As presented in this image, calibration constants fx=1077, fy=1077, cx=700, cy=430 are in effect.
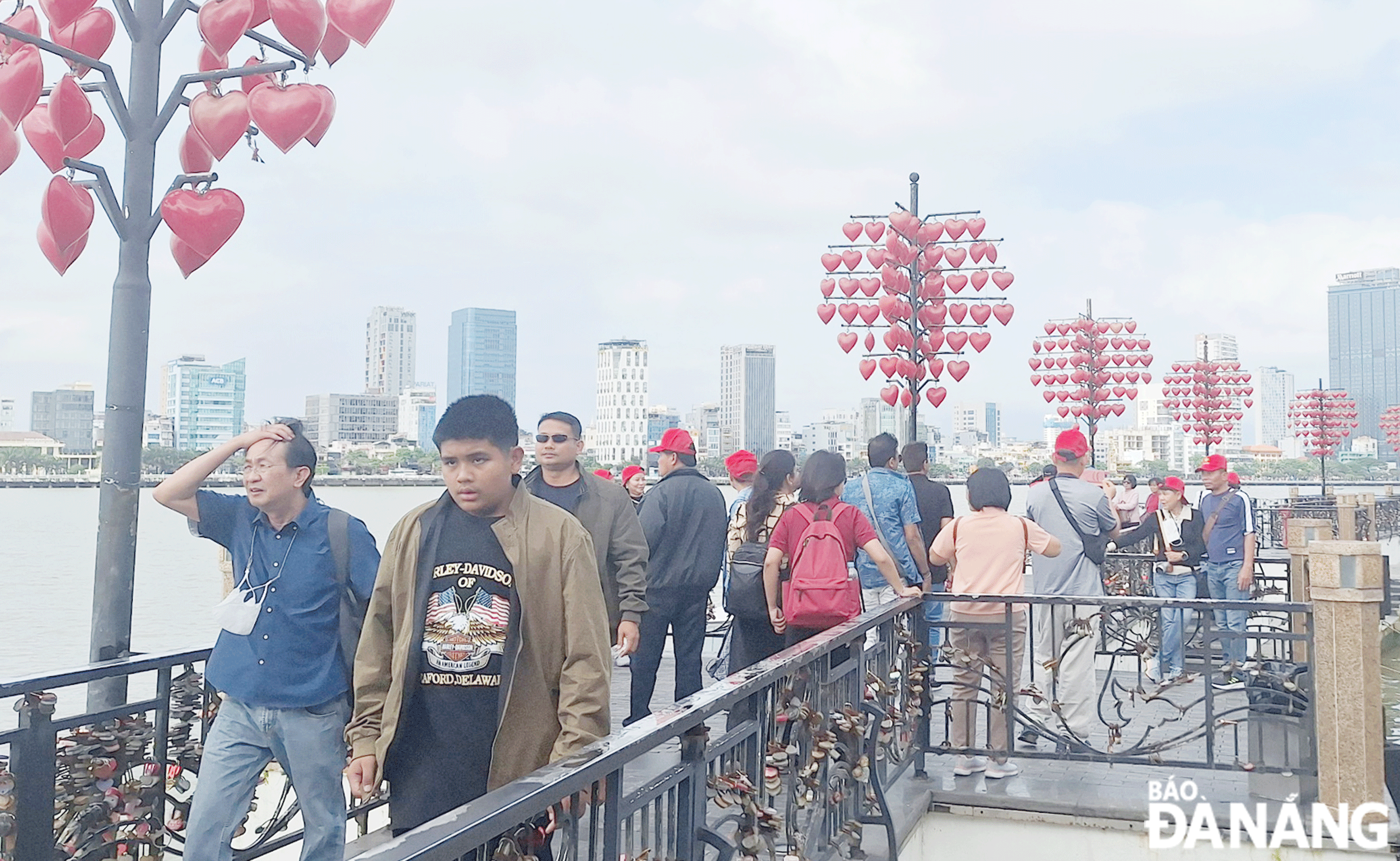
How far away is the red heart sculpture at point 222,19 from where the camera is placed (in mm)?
4461

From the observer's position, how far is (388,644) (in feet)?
10.4

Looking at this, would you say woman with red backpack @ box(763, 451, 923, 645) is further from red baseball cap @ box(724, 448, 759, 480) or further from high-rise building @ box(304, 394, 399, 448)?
high-rise building @ box(304, 394, 399, 448)

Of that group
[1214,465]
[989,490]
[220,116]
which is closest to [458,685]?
[220,116]

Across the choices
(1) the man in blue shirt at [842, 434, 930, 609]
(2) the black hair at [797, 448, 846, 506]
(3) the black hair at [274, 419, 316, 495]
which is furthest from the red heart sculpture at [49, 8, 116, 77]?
(1) the man in blue shirt at [842, 434, 930, 609]

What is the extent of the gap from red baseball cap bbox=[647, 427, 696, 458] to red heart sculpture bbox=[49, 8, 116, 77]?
11.4 feet

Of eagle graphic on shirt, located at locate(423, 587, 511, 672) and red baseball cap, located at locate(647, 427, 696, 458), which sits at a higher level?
red baseball cap, located at locate(647, 427, 696, 458)

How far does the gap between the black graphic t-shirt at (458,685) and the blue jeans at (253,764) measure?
796 mm

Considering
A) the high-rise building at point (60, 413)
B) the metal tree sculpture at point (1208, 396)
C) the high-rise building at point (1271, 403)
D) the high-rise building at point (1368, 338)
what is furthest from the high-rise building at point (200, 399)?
the high-rise building at point (1271, 403)

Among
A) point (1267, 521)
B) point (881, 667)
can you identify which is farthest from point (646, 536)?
point (1267, 521)

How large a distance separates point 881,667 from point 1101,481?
10283 millimetres

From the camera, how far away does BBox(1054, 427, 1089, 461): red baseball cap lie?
22.6ft

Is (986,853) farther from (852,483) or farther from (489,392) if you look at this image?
(489,392)

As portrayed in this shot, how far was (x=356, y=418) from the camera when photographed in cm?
5625

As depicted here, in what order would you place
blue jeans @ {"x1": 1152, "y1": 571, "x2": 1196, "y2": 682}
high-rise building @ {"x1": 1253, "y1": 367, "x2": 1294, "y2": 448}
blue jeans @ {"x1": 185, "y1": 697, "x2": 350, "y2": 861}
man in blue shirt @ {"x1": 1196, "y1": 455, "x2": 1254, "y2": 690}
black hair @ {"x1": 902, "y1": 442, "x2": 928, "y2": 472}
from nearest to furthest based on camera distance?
blue jeans @ {"x1": 185, "y1": 697, "x2": 350, "y2": 861}
black hair @ {"x1": 902, "y1": 442, "x2": 928, "y2": 472}
man in blue shirt @ {"x1": 1196, "y1": 455, "x2": 1254, "y2": 690}
blue jeans @ {"x1": 1152, "y1": 571, "x2": 1196, "y2": 682}
high-rise building @ {"x1": 1253, "y1": 367, "x2": 1294, "y2": 448}
